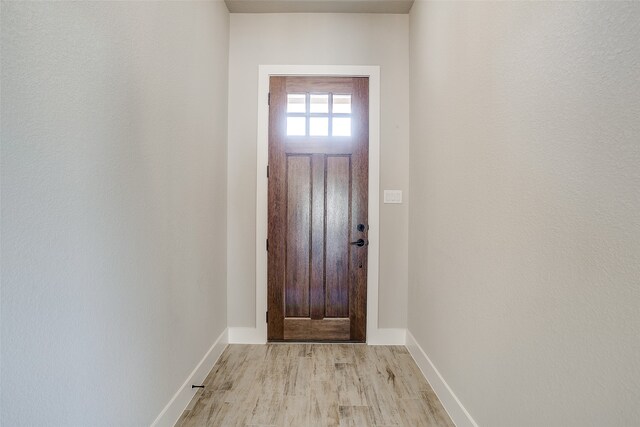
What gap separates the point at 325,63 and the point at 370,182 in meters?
1.13

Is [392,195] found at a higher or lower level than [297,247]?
higher

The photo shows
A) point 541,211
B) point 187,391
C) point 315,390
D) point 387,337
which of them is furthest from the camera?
point 387,337

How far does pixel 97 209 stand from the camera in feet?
3.96

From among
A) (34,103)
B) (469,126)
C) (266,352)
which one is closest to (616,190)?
(469,126)

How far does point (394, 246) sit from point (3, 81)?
2687 mm

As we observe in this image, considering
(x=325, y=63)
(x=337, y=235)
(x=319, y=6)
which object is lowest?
(x=337, y=235)

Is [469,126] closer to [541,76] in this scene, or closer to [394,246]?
[541,76]

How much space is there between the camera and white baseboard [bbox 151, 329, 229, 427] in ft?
5.74

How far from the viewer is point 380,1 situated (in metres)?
2.81

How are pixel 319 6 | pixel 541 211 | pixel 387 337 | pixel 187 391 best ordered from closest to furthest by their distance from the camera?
pixel 541 211 < pixel 187 391 < pixel 319 6 < pixel 387 337

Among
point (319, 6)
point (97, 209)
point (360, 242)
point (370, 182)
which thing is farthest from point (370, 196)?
point (97, 209)

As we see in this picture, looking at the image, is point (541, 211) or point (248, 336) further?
point (248, 336)

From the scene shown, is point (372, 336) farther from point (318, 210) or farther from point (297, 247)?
point (318, 210)

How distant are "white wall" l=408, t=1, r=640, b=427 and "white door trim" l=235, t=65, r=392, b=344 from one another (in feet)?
3.05
